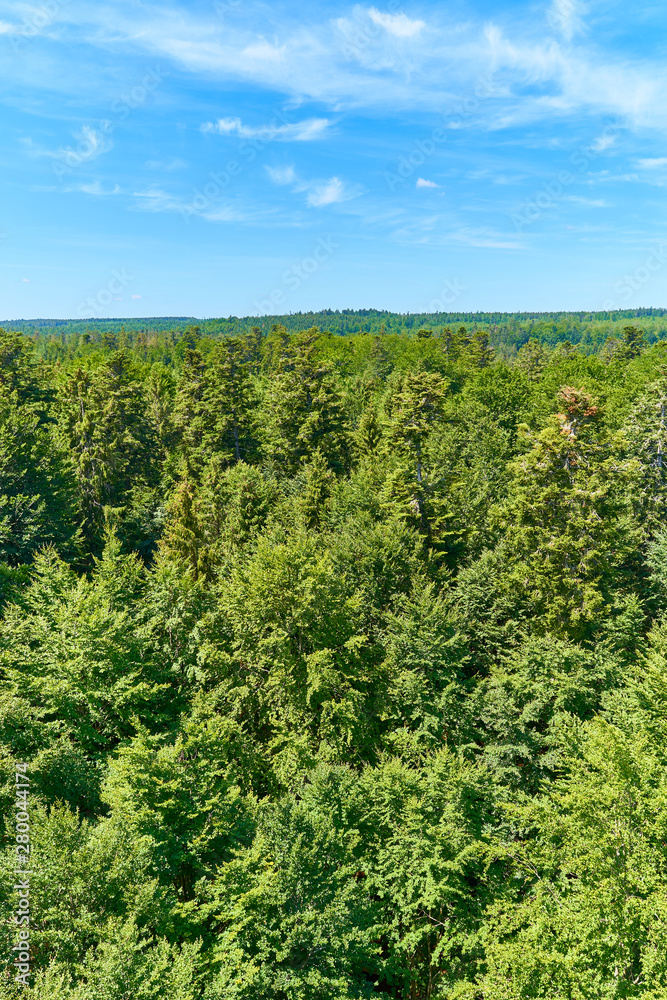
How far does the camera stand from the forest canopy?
13406 mm

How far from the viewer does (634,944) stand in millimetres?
13406

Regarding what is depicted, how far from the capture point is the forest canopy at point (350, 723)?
13.4 meters

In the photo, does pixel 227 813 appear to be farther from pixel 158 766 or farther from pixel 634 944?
pixel 634 944

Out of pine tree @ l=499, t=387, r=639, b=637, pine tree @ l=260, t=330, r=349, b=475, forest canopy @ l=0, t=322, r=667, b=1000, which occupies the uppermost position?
pine tree @ l=260, t=330, r=349, b=475

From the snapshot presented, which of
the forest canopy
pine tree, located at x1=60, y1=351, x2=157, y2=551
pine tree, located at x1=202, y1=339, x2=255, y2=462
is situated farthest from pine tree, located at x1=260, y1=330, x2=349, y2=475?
pine tree, located at x1=60, y1=351, x2=157, y2=551

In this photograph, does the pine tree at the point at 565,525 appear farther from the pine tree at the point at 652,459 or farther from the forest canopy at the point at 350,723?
the pine tree at the point at 652,459

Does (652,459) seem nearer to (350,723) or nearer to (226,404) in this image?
(350,723)

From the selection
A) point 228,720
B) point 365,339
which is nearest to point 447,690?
point 228,720

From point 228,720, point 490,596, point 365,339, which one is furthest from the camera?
point 365,339

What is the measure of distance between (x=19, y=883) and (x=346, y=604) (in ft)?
52.0

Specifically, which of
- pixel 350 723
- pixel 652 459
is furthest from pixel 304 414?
pixel 350 723

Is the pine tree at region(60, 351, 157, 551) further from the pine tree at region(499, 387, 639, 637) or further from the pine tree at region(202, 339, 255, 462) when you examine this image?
the pine tree at region(499, 387, 639, 637)

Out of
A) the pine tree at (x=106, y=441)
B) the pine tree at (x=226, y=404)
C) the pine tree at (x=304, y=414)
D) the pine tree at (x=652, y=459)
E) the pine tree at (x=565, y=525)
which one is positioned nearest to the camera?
the pine tree at (x=565, y=525)

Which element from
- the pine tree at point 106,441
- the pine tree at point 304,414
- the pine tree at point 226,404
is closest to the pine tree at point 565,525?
the pine tree at point 304,414
